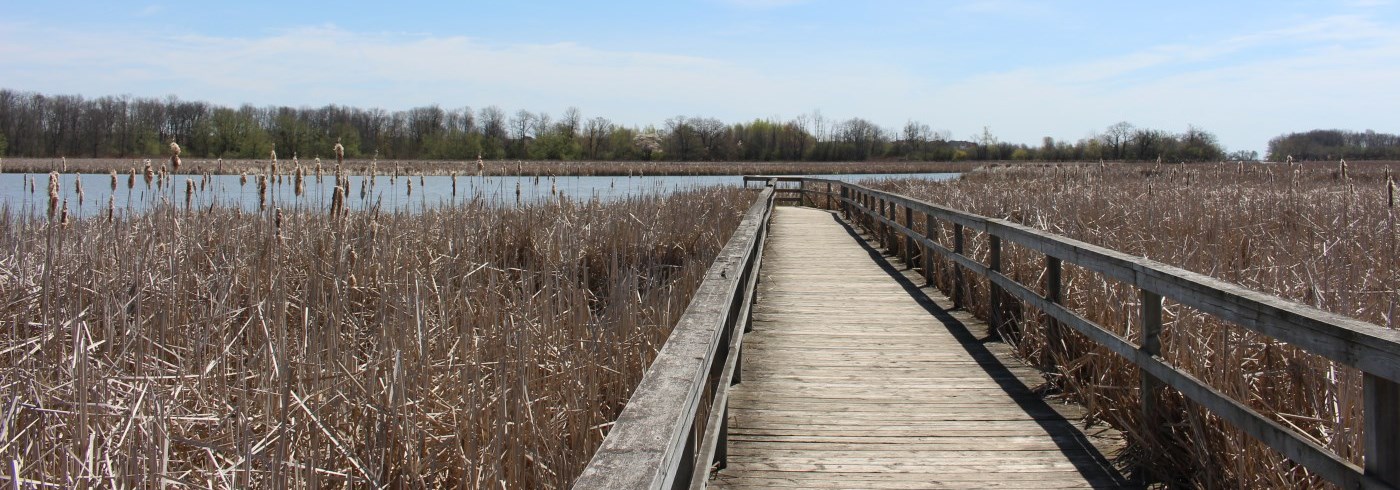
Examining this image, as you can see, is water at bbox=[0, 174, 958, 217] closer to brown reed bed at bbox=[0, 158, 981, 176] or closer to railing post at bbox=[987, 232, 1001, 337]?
railing post at bbox=[987, 232, 1001, 337]

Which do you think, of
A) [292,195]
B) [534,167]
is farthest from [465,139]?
[292,195]

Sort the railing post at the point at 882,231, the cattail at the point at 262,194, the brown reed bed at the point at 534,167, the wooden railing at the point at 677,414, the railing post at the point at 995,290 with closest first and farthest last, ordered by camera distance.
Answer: the wooden railing at the point at 677,414 < the cattail at the point at 262,194 < the railing post at the point at 995,290 < the railing post at the point at 882,231 < the brown reed bed at the point at 534,167

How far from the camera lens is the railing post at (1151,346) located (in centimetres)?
329

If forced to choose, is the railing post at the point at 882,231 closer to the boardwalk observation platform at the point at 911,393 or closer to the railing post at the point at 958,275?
the railing post at the point at 958,275

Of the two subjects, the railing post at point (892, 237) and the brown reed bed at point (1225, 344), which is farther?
the railing post at point (892, 237)

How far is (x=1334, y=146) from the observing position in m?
73.8

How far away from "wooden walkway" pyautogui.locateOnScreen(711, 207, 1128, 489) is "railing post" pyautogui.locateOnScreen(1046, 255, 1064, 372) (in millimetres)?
147

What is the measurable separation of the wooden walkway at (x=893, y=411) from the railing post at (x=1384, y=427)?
1144mm

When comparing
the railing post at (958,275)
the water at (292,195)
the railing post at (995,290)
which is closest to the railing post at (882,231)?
the water at (292,195)

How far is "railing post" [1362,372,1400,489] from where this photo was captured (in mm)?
1989

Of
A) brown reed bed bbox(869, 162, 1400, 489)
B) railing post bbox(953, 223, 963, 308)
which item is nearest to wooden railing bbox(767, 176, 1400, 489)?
brown reed bed bbox(869, 162, 1400, 489)

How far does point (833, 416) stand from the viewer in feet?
12.9

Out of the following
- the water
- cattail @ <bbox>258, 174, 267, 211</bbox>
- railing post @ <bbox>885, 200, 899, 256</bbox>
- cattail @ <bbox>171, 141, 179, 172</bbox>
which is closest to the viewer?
cattail @ <bbox>171, 141, 179, 172</bbox>

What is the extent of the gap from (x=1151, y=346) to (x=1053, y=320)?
145 cm
